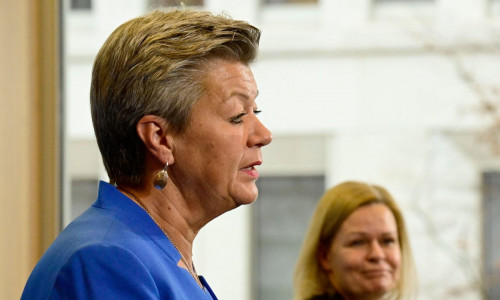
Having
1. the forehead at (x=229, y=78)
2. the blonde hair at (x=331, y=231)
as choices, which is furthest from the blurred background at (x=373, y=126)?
the forehead at (x=229, y=78)

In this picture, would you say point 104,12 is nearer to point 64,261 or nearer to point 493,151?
point 493,151

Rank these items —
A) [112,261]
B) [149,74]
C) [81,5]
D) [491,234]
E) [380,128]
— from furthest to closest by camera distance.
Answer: [380,128]
[491,234]
[81,5]
[149,74]
[112,261]

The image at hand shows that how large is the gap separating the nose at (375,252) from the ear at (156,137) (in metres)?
1.06

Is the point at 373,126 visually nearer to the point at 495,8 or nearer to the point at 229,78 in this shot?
the point at 495,8

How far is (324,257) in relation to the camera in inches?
87.2

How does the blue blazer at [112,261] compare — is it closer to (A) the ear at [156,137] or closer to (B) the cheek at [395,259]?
(A) the ear at [156,137]

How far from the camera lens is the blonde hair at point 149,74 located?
118 centimetres

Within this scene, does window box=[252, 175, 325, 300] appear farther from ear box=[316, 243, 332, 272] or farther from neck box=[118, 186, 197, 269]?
neck box=[118, 186, 197, 269]

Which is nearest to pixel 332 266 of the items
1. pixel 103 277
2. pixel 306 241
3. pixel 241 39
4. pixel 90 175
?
pixel 306 241

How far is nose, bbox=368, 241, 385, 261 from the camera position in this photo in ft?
A: 7.07

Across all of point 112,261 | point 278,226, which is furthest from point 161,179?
point 278,226

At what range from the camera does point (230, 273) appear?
10.7 ft

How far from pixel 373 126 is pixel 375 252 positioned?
3.96 ft

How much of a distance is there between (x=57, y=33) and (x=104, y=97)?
3.11 feet
